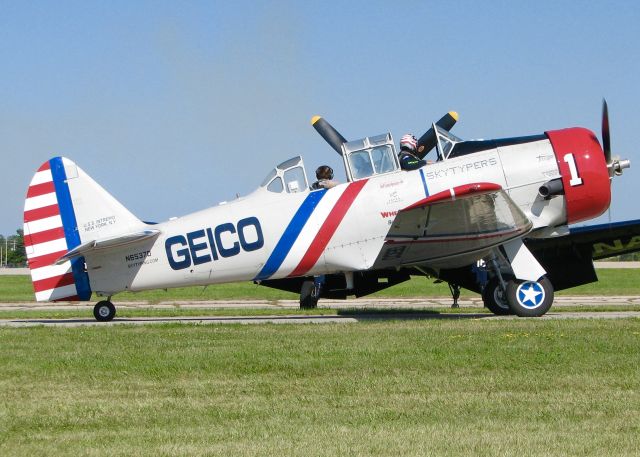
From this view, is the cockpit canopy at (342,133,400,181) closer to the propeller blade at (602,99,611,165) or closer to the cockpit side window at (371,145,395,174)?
the cockpit side window at (371,145,395,174)

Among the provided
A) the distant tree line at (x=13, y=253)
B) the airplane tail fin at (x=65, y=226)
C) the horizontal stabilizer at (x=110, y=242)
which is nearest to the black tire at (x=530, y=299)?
the horizontal stabilizer at (x=110, y=242)

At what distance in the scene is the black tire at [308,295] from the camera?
1947 centimetres

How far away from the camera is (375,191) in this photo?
578 inches

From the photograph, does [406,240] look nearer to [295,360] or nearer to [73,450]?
[295,360]

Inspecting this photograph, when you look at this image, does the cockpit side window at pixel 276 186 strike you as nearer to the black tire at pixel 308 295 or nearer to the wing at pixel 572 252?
the black tire at pixel 308 295

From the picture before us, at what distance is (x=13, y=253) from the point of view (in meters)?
100

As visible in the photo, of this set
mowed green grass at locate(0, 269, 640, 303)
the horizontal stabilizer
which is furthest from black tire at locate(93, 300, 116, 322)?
mowed green grass at locate(0, 269, 640, 303)

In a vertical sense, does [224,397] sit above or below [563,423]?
above

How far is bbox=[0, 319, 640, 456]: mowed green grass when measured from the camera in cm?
619

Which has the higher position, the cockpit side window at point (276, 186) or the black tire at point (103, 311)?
the cockpit side window at point (276, 186)

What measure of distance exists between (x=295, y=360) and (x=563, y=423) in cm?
377

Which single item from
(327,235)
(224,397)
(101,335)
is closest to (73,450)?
(224,397)

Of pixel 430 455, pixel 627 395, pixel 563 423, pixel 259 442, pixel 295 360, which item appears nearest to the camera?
pixel 430 455

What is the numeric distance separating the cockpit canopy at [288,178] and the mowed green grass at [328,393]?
3151 mm
